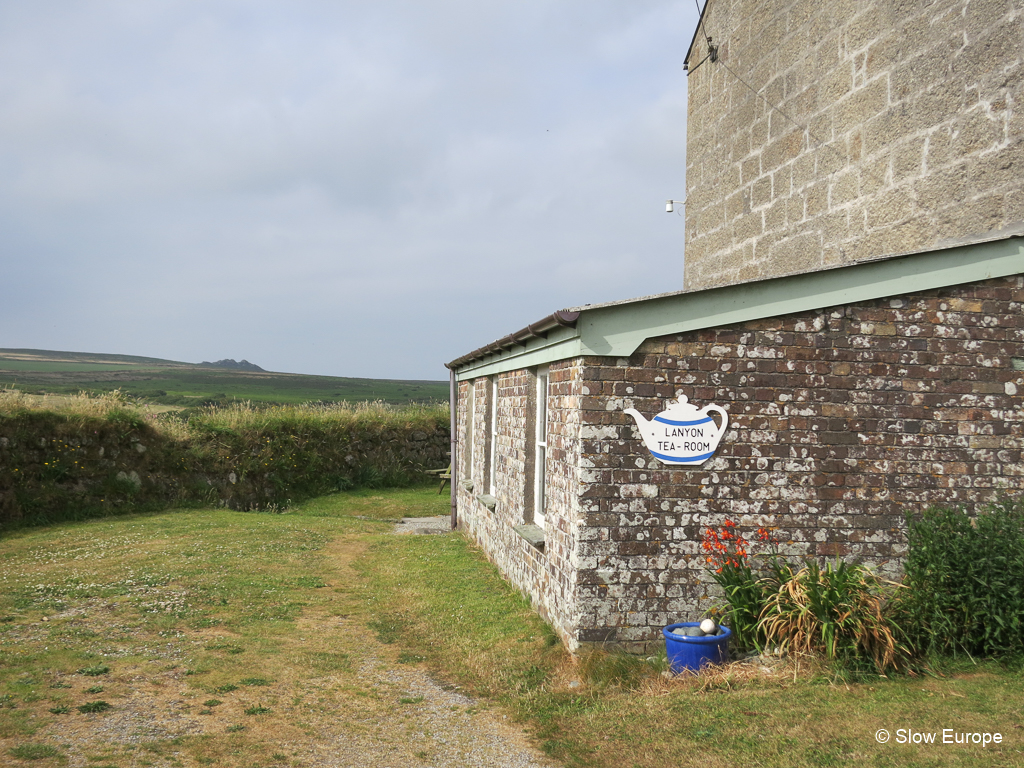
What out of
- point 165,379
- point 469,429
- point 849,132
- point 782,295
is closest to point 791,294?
point 782,295

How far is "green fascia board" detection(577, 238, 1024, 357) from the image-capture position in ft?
21.0

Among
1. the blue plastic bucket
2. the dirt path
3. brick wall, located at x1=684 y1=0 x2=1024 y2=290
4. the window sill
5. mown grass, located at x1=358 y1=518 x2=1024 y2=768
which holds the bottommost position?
the dirt path

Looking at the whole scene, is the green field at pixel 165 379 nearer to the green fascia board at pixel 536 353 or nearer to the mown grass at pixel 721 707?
the green fascia board at pixel 536 353

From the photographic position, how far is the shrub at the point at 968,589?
19.0ft

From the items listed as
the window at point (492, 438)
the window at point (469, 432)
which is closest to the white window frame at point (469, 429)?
the window at point (469, 432)

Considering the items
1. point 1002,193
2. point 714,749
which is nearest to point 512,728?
point 714,749

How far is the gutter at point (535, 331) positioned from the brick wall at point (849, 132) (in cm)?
359

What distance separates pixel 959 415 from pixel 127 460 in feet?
53.2

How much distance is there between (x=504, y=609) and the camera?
8359 mm

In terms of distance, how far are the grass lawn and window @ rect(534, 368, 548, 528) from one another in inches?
43.9

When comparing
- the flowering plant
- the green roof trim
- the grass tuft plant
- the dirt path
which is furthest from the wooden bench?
the grass tuft plant

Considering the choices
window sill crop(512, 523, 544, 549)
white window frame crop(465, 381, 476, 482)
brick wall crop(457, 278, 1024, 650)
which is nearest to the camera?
brick wall crop(457, 278, 1024, 650)

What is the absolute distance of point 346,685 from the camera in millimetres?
6355

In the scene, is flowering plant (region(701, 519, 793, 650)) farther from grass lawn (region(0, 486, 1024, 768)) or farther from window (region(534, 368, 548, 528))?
window (region(534, 368, 548, 528))
